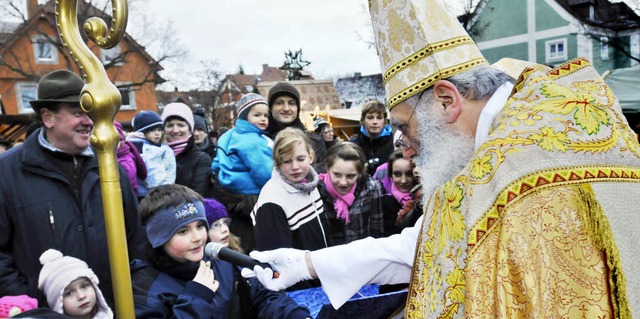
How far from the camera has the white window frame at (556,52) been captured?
33344 millimetres

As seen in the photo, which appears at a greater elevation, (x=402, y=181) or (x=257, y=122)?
(x=257, y=122)

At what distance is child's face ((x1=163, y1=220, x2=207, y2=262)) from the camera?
2.52 m

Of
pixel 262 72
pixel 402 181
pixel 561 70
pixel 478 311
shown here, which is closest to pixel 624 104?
pixel 402 181

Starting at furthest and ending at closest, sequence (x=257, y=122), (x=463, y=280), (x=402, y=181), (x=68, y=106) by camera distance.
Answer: (x=257, y=122) < (x=402, y=181) < (x=68, y=106) < (x=463, y=280)

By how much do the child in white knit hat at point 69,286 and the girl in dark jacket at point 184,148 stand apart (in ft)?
8.63

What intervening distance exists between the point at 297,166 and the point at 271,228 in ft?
1.63

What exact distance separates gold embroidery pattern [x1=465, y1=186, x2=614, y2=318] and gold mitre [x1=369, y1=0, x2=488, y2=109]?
0.66m

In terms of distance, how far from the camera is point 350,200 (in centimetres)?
386

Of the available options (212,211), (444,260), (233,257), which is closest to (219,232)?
(212,211)

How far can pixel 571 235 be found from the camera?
3.79 feet

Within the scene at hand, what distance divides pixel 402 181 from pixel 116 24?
3.04 meters

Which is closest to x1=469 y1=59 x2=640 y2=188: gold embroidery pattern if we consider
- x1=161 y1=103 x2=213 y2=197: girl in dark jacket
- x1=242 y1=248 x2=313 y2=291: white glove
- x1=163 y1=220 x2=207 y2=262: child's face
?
x1=242 y1=248 x2=313 y2=291: white glove

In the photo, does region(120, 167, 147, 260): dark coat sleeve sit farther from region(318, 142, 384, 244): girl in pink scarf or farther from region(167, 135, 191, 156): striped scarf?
region(167, 135, 191, 156): striped scarf

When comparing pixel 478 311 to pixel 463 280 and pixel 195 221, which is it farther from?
pixel 195 221
